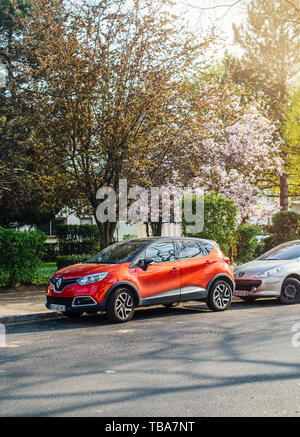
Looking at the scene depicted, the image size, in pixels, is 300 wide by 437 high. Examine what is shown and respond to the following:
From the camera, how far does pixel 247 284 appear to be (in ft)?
42.7

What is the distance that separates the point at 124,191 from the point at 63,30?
4.80 m

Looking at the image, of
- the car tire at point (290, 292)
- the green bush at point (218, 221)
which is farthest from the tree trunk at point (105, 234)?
the car tire at point (290, 292)

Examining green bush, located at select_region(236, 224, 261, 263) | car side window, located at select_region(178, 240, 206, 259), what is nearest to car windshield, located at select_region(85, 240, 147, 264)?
car side window, located at select_region(178, 240, 206, 259)

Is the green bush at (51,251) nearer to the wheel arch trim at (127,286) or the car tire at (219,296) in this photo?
Result: the car tire at (219,296)

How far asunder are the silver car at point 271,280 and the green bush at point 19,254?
5776 mm

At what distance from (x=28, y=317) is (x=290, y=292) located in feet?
20.7

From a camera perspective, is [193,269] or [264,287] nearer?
[193,269]

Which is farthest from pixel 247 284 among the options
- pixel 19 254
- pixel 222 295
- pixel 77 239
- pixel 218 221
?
pixel 77 239

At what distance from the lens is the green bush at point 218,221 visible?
54.9ft

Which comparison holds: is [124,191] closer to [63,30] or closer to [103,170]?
[103,170]

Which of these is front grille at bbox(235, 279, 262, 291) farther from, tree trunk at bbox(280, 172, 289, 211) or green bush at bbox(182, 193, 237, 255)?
tree trunk at bbox(280, 172, 289, 211)

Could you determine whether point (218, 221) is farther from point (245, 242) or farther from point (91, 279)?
point (91, 279)

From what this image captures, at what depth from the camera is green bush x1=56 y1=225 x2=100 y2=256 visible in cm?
2289

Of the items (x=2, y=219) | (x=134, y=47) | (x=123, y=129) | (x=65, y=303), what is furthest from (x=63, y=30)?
(x=2, y=219)
